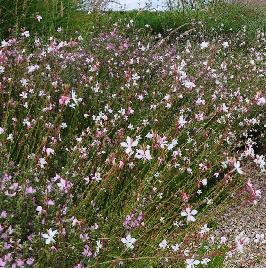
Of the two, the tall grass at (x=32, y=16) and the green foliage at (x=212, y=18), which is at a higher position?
the green foliage at (x=212, y=18)

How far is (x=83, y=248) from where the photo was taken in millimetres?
2443

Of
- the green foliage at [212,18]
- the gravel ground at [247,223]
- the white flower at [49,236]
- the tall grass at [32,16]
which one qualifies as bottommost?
the white flower at [49,236]

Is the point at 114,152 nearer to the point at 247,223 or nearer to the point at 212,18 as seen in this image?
the point at 247,223

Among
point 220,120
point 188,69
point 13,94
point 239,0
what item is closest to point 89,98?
point 13,94

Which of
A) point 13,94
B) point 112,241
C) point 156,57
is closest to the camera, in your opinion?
point 112,241

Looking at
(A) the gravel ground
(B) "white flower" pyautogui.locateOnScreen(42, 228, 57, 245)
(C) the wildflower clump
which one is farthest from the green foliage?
(B) "white flower" pyautogui.locateOnScreen(42, 228, 57, 245)

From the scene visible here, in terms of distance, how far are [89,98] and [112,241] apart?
1.69 meters

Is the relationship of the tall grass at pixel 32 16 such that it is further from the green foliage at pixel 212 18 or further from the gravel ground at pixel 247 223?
the green foliage at pixel 212 18

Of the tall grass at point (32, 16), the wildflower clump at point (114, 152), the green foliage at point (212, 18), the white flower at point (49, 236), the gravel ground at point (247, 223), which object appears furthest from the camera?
the green foliage at point (212, 18)

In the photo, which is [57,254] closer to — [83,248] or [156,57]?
[83,248]

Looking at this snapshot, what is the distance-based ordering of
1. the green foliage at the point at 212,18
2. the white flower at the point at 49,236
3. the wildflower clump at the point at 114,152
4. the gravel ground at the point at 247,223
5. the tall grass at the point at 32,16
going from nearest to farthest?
the white flower at the point at 49,236 → the wildflower clump at the point at 114,152 → the gravel ground at the point at 247,223 → the tall grass at the point at 32,16 → the green foliage at the point at 212,18

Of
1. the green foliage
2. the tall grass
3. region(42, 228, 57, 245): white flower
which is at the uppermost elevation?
the green foliage

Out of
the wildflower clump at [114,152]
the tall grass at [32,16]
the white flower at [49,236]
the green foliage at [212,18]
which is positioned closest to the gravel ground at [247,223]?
the wildflower clump at [114,152]

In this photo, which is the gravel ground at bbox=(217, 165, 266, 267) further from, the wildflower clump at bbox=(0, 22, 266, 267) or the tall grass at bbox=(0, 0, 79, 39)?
the tall grass at bbox=(0, 0, 79, 39)
